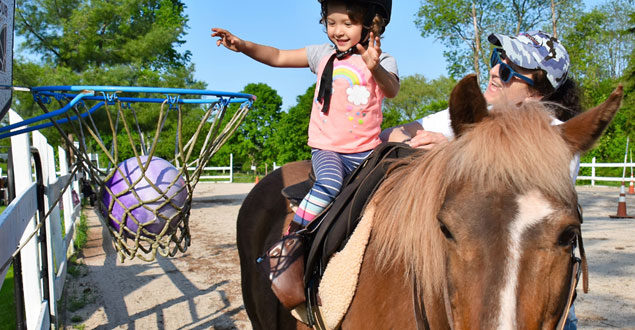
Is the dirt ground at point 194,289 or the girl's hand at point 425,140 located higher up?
the girl's hand at point 425,140

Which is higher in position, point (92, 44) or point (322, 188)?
point (92, 44)

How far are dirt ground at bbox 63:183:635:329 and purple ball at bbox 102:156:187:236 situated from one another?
9.36 feet

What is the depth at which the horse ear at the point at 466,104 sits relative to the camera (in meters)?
1.55

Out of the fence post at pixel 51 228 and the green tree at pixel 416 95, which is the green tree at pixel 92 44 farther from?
the green tree at pixel 416 95

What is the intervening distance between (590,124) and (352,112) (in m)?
1.30

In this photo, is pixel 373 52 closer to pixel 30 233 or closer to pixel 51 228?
pixel 30 233

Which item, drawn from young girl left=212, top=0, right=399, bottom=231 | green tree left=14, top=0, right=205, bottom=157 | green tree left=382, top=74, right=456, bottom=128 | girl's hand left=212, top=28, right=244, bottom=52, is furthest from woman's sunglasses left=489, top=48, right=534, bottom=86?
green tree left=382, top=74, right=456, bottom=128

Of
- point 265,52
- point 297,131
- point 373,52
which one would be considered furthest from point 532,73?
point 297,131

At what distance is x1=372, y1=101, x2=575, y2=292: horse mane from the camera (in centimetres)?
146

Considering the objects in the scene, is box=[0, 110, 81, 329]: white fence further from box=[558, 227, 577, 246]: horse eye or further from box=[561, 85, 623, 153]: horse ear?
box=[561, 85, 623, 153]: horse ear

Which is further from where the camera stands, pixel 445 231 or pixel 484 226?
pixel 445 231

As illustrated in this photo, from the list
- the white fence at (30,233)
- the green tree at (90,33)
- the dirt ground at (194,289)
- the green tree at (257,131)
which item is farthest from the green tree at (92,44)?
the green tree at (257,131)

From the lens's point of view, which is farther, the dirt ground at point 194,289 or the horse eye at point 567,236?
the dirt ground at point 194,289

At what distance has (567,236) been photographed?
1.41 m
